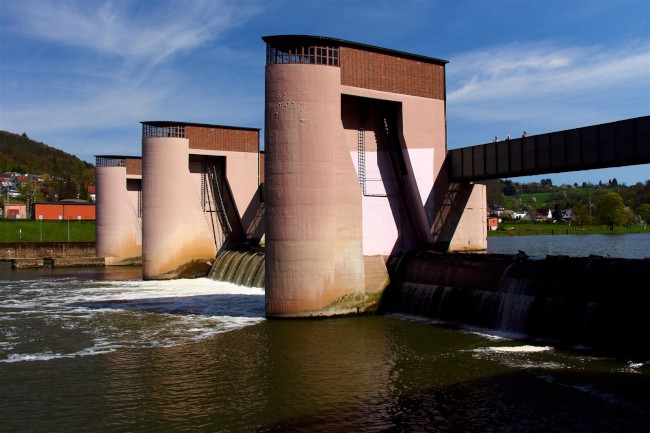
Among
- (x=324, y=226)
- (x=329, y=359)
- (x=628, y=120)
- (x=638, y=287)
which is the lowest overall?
(x=329, y=359)

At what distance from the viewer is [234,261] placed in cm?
3650

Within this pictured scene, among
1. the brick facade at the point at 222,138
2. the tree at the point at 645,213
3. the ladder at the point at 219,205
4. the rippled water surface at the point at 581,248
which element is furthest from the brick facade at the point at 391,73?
the tree at the point at 645,213

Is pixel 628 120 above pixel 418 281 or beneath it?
above

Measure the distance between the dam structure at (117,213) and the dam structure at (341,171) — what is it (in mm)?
30186

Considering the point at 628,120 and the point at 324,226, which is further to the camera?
the point at 324,226

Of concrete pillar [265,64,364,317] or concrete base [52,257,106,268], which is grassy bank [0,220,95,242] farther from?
concrete pillar [265,64,364,317]

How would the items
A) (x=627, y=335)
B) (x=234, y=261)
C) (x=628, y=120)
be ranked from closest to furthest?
(x=627, y=335), (x=628, y=120), (x=234, y=261)

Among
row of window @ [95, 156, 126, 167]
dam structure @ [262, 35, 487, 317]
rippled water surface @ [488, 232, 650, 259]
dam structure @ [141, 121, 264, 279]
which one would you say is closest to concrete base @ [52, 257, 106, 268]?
row of window @ [95, 156, 126, 167]

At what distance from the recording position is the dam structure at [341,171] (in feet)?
70.1

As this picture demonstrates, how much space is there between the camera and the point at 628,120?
62.7 ft

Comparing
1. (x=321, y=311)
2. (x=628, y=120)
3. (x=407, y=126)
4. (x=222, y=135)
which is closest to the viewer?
(x=628, y=120)

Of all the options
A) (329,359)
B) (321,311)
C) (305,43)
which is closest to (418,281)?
(321,311)

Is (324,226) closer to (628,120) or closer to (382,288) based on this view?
(382,288)

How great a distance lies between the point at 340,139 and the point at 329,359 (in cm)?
1004
